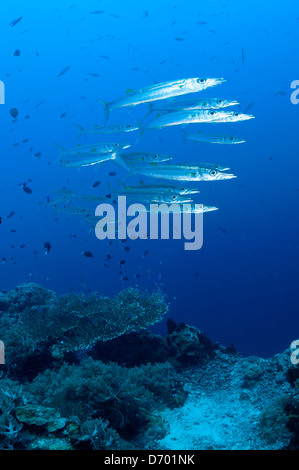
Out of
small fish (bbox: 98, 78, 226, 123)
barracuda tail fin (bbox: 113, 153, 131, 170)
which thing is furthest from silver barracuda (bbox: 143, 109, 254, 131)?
barracuda tail fin (bbox: 113, 153, 131, 170)

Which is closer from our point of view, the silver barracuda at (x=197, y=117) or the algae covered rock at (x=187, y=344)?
the silver barracuda at (x=197, y=117)

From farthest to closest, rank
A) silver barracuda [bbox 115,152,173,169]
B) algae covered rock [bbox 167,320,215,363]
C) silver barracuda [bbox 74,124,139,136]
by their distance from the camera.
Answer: silver barracuda [bbox 74,124,139,136]
silver barracuda [bbox 115,152,173,169]
algae covered rock [bbox 167,320,215,363]

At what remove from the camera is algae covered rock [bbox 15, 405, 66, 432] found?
14.1 ft

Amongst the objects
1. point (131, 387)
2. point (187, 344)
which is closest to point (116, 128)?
point (187, 344)

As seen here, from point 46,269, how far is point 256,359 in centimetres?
6652

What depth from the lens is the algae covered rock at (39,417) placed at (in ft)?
14.1

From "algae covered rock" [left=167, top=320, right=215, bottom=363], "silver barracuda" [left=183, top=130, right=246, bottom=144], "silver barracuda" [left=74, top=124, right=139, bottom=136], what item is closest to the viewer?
"silver barracuda" [left=183, top=130, right=246, bottom=144]

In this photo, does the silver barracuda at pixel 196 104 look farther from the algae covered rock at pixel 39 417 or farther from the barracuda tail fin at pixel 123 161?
the algae covered rock at pixel 39 417

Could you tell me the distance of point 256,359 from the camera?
864 centimetres

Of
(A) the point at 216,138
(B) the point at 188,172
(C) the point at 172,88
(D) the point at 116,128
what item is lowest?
(B) the point at 188,172

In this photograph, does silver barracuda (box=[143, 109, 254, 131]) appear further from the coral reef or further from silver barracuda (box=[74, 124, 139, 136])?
the coral reef

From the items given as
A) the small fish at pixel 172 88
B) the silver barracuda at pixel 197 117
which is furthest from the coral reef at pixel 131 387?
the small fish at pixel 172 88

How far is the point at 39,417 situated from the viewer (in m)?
4.40

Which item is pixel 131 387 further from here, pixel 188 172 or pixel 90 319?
pixel 188 172
